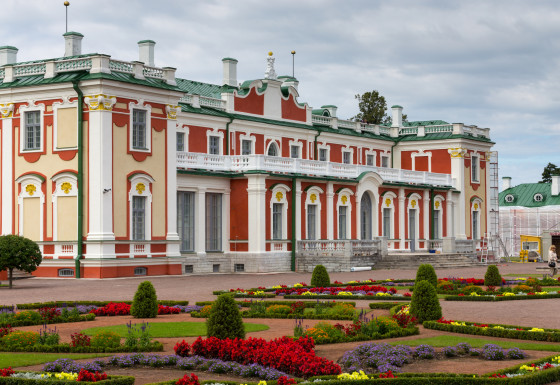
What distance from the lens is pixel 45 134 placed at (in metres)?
38.7

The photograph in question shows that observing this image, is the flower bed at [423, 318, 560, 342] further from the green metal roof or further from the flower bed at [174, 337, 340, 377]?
the green metal roof

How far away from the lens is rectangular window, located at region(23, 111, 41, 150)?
38969 mm

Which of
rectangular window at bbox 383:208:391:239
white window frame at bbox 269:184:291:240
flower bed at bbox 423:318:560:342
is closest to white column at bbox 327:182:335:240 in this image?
white window frame at bbox 269:184:291:240

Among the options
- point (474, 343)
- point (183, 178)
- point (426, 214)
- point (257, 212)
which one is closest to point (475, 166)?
point (426, 214)

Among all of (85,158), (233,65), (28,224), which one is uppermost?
(233,65)

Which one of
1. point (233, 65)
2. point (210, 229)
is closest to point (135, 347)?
point (210, 229)

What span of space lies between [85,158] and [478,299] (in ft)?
61.2

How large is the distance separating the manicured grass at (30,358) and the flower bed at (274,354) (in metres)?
1.94

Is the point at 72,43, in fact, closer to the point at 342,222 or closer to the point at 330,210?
the point at 330,210

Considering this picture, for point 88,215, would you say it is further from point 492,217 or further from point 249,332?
point 492,217

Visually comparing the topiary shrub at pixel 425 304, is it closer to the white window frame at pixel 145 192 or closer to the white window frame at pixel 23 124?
the white window frame at pixel 145 192

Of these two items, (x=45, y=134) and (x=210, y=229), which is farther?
(x=210, y=229)

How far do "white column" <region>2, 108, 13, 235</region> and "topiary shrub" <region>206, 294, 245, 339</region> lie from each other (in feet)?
85.6

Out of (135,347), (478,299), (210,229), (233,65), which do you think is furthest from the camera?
(233,65)
